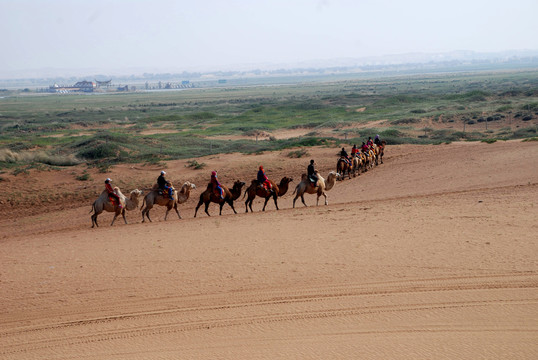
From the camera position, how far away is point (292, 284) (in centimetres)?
1152

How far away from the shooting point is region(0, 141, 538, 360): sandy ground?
29.5 ft

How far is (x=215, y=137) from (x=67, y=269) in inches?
1595

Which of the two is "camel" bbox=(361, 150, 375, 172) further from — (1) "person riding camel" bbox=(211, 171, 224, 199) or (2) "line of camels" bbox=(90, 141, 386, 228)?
(1) "person riding camel" bbox=(211, 171, 224, 199)

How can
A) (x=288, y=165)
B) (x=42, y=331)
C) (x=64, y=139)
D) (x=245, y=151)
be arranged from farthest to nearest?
(x=64, y=139) < (x=245, y=151) < (x=288, y=165) < (x=42, y=331)

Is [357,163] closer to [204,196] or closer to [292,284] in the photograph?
[204,196]

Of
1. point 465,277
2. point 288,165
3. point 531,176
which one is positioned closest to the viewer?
point 465,277

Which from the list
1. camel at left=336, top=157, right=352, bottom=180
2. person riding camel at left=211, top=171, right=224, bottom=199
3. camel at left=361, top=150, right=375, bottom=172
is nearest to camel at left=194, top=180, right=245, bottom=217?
person riding camel at left=211, top=171, right=224, bottom=199

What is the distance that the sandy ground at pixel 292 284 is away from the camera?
899 cm

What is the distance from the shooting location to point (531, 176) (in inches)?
913

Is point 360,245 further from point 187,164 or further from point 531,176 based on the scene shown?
point 187,164

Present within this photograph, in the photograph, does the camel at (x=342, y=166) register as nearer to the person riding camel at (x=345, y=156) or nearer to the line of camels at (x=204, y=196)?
the person riding camel at (x=345, y=156)

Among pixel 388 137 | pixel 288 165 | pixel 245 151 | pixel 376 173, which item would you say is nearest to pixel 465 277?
pixel 376 173

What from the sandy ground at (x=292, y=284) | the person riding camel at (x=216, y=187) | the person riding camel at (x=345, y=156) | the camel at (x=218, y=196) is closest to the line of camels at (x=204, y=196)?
the camel at (x=218, y=196)

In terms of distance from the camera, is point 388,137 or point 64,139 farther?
point 64,139
